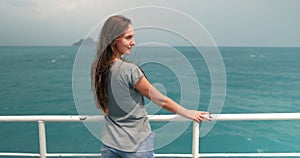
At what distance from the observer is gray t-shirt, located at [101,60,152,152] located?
1.02 m

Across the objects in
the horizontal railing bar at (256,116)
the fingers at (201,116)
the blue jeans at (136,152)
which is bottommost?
the blue jeans at (136,152)

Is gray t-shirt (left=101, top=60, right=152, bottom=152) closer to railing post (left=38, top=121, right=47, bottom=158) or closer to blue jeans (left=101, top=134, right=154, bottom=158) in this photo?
blue jeans (left=101, top=134, right=154, bottom=158)

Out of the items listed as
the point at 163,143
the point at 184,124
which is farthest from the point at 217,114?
the point at 163,143

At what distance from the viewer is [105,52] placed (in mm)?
1082

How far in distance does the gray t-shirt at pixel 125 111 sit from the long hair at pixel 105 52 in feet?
0.11

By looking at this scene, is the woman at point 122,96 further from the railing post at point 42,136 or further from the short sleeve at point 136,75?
the railing post at point 42,136

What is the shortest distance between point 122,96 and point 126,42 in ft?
0.82

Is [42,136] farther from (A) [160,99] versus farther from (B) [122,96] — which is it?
(A) [160,99]

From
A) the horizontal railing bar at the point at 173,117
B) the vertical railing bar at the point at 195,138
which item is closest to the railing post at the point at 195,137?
the vertical railing bar at the point at 195,138

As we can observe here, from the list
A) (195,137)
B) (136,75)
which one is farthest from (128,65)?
(195,137)

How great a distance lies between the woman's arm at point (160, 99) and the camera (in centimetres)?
101

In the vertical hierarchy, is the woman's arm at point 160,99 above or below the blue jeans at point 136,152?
above

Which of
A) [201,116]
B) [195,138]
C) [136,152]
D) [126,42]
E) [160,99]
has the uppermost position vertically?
[126,42]

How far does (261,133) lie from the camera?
44.3 ft
